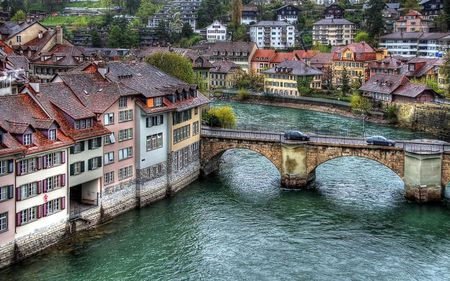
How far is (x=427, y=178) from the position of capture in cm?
6206

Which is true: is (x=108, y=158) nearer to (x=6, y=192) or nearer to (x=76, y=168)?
(x=76, y=168)

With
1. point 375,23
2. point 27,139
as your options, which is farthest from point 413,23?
point 27,139

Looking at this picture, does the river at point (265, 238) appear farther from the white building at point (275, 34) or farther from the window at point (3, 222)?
the white building at point (275, 34)

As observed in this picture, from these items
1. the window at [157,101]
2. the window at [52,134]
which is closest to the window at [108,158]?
the window at [52,134]

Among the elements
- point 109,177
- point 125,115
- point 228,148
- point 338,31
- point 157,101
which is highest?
point 338,31

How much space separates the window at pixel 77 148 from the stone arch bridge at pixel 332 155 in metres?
21.6

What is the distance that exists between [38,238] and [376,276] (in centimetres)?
2371

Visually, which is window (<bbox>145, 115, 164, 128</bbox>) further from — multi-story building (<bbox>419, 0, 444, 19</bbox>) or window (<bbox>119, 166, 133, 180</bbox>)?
multi-story building (<bbox>419, 0, 444, 19</bbox>)

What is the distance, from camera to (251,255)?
49438mm

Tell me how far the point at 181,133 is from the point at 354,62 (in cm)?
8536

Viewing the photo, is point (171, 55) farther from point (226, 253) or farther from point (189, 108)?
point (226, 253)

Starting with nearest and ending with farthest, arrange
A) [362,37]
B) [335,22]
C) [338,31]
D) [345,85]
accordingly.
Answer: [345,85] → [362,37] → [335,22] → [338,31]

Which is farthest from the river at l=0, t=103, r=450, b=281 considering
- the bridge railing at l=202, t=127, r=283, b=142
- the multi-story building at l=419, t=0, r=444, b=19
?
the multi-story building at l=419, t=0, r=444, b=19

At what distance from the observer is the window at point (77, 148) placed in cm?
5150
